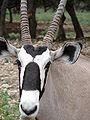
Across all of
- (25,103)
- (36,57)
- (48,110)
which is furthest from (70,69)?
(25,103)

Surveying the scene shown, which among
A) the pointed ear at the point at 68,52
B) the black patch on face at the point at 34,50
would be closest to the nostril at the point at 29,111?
the black patch on face at the point at 34,50

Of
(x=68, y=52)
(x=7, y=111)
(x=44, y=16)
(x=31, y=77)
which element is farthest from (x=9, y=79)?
(x=44, y=16)

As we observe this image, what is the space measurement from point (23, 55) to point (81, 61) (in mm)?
1819

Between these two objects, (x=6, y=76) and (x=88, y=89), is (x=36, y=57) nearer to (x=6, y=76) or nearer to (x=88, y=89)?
(x=88, y=89)

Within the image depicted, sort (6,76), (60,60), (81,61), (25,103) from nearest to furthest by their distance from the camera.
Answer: (25,103) → (60,60) → (81,61) → (6,76)

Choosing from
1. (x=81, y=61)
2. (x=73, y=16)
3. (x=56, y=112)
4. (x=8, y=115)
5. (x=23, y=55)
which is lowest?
(x=73, y=16)

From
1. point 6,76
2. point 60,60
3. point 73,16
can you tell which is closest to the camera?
point 60,60

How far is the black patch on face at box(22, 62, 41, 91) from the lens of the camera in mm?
5133

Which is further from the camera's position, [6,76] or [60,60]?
[6,76]

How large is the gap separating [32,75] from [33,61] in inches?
7.9

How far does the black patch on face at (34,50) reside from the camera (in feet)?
17.7

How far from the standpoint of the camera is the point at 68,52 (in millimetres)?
5793

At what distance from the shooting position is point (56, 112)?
6.13m

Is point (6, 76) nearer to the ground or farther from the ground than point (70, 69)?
nearer to the ground
